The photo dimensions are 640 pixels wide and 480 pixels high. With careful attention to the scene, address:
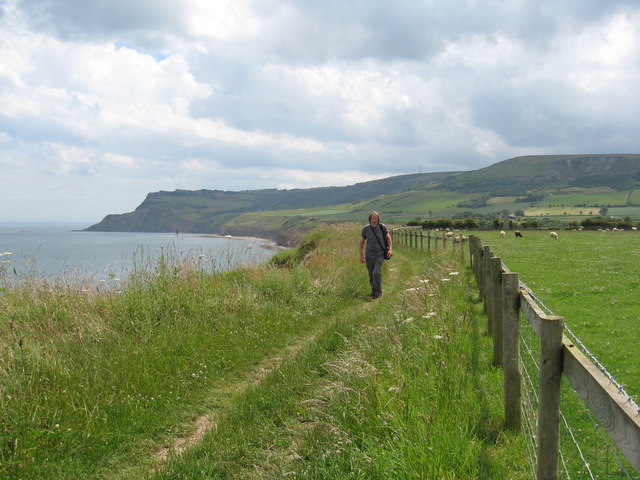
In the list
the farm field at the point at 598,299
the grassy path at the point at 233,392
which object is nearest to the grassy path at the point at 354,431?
the grassy path at the point at 233,392

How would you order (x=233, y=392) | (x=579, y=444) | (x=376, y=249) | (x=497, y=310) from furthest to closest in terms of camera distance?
(x=376, y=249)
(x=233, y=392)
(x=497, y=310)
(x=579, y=444)

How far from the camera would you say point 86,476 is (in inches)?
187

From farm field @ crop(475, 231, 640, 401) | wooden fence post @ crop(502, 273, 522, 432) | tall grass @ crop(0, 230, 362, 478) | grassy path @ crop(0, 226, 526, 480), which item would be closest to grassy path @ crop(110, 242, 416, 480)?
grassy path @ crop(0, 226, 526, 480)

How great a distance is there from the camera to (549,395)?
3.12 metres

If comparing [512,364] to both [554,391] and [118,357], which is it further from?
[118,357]

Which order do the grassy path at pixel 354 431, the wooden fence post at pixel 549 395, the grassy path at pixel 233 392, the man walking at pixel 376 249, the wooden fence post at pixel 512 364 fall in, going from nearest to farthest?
the wooden fence post at pixel 549 395, the grassy path at pixel 354 431, the grassy path at pixel 233 392, the wooden fence post at pixel 512 364, the man walking at pixel 376 249

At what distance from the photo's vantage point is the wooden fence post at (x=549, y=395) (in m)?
3.02

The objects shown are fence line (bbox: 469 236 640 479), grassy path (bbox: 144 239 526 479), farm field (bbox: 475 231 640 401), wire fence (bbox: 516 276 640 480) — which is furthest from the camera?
farm field (bbox: 475 231 640 401)

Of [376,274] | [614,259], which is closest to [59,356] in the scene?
[376,274]

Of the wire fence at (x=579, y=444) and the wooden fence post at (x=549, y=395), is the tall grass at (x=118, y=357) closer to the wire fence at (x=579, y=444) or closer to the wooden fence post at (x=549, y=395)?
the wire fence at (x=579, y=444)

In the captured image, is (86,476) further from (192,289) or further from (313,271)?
(313,271)

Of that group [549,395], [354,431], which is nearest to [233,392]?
[354,431]

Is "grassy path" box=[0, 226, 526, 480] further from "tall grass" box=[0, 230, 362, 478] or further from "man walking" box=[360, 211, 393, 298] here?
"man walking" box=[360, 211, 393, 298]

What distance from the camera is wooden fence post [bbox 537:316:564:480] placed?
3023 mm
